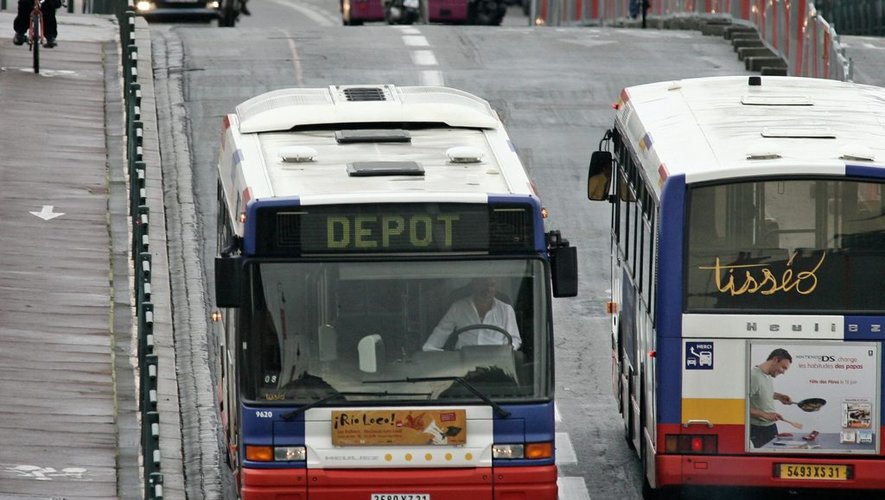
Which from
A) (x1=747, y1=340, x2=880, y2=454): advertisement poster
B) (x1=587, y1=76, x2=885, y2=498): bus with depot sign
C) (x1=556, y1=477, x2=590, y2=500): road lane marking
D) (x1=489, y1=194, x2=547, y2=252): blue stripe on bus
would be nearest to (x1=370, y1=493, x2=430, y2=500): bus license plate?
(x1=489, y1=194, x2=547, y2=252): blue stripe on bus

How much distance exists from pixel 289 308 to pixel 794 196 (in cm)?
366

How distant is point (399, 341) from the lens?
12672 millimetres

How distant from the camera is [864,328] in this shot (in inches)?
540

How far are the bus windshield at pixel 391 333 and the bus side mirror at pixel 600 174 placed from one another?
5.06 meters

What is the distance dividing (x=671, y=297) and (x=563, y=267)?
1.29m

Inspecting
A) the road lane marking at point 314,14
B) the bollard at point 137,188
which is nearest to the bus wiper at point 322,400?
the bollard at point 137,188

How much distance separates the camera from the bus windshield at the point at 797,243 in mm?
13758

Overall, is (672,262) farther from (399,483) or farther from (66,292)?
(66,292)

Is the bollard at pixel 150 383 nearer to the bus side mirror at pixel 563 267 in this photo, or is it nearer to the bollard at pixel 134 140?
the bus side mirror at pixel 563 267

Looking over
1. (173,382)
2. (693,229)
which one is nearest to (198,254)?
(173,382)

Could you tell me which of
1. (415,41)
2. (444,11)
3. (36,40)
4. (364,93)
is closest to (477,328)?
(364,93)

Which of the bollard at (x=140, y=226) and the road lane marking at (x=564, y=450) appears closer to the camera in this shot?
the road lane marking at (x=564, y=450)

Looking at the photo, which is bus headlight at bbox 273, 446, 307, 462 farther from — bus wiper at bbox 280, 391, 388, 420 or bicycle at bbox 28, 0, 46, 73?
bicycle at bbox 28, 0, 46, 73

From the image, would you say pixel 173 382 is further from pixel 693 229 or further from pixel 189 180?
pixel 189 180
